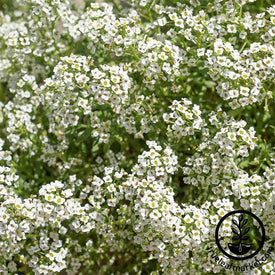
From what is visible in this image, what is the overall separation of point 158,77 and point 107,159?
3.68ft

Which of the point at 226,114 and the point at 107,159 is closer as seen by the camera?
the point at 226,114

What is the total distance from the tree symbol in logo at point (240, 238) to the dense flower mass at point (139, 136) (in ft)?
0.46

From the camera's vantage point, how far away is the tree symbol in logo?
431cm

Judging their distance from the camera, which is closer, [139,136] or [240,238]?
[240,238]

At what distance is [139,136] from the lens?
186 inches

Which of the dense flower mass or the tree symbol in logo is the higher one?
the dense flower mass

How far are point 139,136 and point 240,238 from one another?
1.25m

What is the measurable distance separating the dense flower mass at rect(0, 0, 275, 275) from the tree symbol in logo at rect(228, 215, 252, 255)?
0.46ft

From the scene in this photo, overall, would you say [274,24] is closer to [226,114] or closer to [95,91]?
[226,114]

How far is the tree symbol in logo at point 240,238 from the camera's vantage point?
431 cm

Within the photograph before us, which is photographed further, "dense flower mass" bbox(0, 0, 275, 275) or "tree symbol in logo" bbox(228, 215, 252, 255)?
"tree symbol in logo" bbox(228, 215, 252, 255)

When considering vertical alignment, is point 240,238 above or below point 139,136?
below

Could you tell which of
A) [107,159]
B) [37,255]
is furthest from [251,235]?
[37,255]

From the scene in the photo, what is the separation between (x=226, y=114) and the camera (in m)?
4.65
